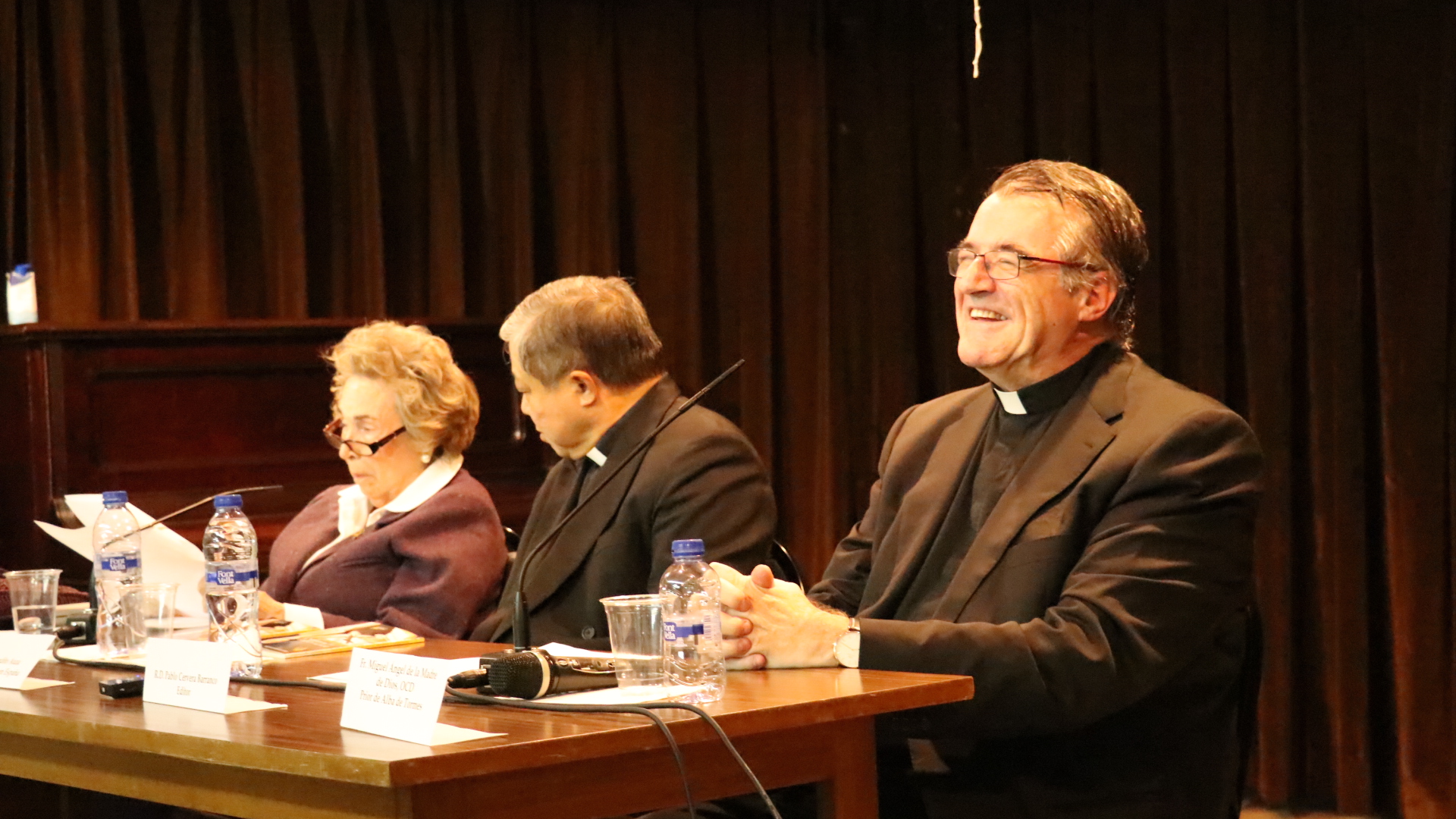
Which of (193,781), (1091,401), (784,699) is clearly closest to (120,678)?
(193,781)

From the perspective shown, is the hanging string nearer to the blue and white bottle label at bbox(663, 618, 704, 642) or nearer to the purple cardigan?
the purple cardigan

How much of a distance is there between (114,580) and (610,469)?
0.97 meters

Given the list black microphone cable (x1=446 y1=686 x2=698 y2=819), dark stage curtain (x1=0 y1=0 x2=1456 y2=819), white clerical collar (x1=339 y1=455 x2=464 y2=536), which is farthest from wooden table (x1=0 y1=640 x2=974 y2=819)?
dark stage curtain (x1=0 y1=0 x2=1456 y2=819)

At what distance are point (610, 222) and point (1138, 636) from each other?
13.5 feet

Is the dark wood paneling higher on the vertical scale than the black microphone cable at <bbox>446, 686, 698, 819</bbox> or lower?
higher

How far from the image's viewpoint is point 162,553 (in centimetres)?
304

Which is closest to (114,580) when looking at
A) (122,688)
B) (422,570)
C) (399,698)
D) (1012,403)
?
(122,688)

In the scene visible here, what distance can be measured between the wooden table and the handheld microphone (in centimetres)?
5

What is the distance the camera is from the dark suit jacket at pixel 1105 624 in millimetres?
2307

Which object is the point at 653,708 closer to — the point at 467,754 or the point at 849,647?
the point at 467,754

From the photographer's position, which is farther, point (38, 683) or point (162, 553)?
point (162, 553)

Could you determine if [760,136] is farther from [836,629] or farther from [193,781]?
[193,781]

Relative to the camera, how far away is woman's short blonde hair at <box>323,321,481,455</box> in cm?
379

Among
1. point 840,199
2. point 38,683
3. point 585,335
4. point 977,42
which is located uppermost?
point 977,42
